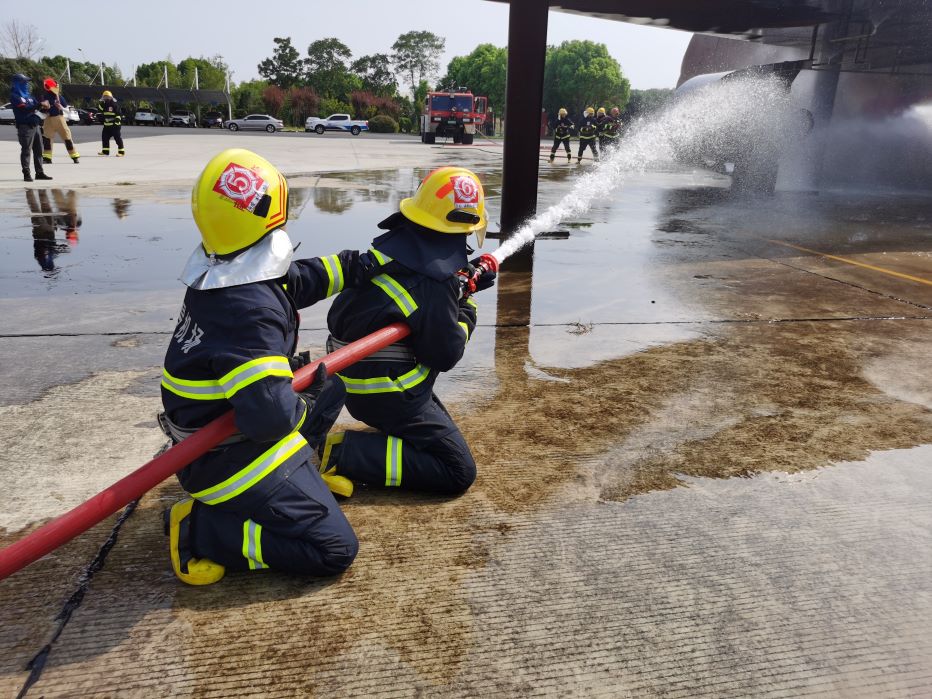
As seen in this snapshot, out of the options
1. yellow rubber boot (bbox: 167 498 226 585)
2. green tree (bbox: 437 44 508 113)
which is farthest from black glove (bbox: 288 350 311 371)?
green tree (bbox: 437 44 508 113)

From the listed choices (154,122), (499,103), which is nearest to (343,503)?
(154,122)

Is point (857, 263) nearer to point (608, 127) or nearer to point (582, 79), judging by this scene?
point (608, 127)

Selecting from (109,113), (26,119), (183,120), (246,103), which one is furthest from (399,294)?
(246,103)

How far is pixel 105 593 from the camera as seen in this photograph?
6.39ft

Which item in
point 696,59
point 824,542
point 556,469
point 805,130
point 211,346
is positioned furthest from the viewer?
point 696,59

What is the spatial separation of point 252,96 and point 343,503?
6575cm

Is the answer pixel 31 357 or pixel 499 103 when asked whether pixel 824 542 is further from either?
pixel 499 103

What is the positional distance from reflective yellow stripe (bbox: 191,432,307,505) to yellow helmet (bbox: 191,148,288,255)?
61cm

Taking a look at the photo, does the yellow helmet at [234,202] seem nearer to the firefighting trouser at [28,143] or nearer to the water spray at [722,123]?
the water spray at [722,123]

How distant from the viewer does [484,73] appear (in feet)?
270

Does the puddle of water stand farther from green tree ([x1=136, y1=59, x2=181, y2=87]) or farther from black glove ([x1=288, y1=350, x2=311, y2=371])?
green tree ([x1=136, y1=59, x2=181, y2=87])

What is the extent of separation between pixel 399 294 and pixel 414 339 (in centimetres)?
18

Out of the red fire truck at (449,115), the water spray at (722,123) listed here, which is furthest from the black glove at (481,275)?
the red fire truck at (449,115)

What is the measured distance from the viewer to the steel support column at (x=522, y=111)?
6793mm
